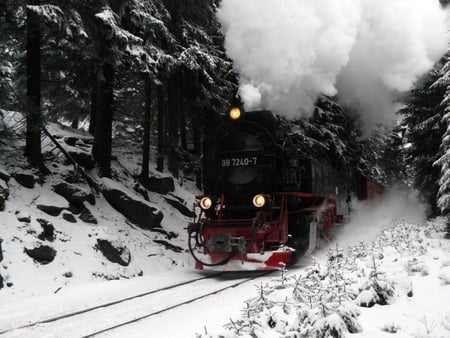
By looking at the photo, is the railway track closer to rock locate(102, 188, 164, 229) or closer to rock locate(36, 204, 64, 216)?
rock locate(36, 204, 64, 216)

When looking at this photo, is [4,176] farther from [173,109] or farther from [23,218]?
[173,109]

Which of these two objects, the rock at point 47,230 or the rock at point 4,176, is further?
the rock at point 4,176

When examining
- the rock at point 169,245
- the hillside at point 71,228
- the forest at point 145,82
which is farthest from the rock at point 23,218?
the rock at point 169,245

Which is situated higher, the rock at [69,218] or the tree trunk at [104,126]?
the tree trunk at [104,126]

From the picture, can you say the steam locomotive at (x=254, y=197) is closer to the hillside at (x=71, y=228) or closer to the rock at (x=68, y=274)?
the hillside at (x=71, y=228)

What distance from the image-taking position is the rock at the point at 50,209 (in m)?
9.85

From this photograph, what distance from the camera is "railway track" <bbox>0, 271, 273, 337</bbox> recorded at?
5469 millimetres

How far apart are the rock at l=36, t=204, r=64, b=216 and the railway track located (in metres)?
3.58

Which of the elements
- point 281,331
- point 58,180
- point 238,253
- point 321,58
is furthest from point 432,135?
point 281,331

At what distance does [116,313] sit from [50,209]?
179 inches

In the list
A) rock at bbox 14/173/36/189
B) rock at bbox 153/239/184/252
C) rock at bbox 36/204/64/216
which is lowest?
rock at bbox 153/239/184/252

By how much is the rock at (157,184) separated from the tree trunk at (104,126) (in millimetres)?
2234

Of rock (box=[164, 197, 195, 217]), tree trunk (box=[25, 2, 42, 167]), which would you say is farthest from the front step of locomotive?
rock (box=[164, 197, 195, 217])

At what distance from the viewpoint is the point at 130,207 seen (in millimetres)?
12203
